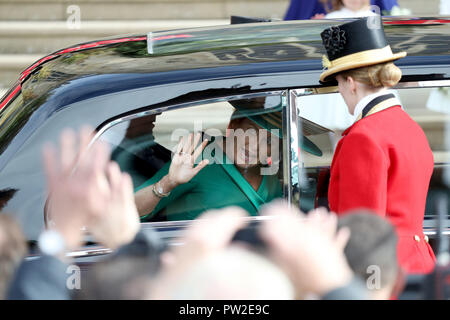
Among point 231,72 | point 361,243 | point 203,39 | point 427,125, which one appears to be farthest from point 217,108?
point 427,125

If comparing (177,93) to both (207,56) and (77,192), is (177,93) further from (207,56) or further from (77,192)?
(77,192)

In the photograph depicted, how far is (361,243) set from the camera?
123 cm

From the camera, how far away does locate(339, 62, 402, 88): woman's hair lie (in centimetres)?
202

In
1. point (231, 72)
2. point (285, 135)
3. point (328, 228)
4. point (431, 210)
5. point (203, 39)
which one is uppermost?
point (203, 39)

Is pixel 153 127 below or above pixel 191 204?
above

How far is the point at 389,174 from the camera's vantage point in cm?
198

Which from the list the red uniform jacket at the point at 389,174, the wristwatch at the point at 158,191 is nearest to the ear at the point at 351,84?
the red uniform jacket at the point at 389,174

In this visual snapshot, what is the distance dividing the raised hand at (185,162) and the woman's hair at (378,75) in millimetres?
601

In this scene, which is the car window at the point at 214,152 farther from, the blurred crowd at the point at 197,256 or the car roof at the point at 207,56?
the blurred crowd at the point at 197,256

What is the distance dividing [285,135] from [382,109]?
0.31 metres

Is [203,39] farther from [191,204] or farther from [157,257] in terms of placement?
[157,257]

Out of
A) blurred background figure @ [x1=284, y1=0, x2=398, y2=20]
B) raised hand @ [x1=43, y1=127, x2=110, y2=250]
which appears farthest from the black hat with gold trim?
blurred background figure @ [x1=284, y1=0, x2=398, y2=20]

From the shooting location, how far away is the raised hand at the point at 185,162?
7.72 ft

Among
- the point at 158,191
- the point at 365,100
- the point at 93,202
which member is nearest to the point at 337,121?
the point at 365,100
